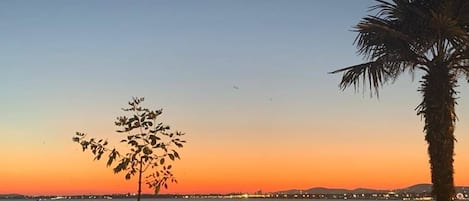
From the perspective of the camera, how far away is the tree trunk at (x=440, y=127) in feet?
36.3

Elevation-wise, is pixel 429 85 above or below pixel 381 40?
below

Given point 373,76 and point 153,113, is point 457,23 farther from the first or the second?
point 153,113

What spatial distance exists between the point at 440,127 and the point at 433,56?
136cm

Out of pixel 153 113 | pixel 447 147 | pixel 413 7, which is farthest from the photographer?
pixel 413 7

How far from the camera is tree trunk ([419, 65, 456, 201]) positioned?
11.1 m

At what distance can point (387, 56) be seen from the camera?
12.2 meters

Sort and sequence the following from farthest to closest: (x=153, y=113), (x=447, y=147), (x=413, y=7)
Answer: (x=413, y=7) < (x=447, y=147) < (x=153, y=113)

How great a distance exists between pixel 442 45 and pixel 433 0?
89 centimetres

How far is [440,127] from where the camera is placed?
11.1 m

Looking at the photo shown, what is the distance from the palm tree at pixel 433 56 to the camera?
11.1m

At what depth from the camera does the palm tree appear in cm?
1110

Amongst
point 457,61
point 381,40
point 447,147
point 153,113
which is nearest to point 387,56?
point 381,40

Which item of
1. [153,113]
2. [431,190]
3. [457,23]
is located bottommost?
[431,190]

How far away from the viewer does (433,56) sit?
11734 mm
